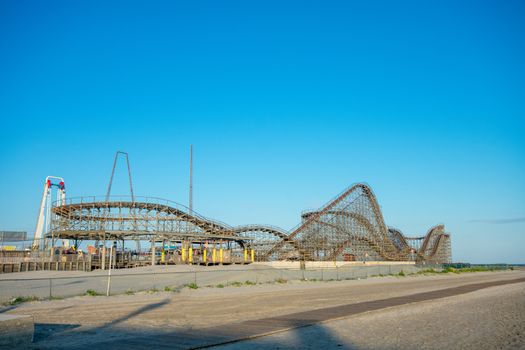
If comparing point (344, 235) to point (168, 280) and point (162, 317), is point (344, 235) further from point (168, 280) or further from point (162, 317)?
point (162, 317)

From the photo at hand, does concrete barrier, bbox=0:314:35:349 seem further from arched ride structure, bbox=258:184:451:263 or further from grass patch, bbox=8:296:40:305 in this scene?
arched ride structure, bbox=258:184:451:263

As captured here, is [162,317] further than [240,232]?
No

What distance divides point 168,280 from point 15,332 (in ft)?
66.3

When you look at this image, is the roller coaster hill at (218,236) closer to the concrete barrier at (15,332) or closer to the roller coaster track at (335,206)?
the roller coaster track at (335,206)

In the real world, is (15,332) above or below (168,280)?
above

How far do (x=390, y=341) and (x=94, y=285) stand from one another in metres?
19.7

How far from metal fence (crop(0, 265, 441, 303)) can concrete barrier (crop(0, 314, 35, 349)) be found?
11.6m

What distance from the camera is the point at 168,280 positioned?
88.3ft

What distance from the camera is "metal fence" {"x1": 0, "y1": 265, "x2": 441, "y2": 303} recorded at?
2084 centimetres

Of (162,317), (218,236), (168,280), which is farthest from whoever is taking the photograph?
(218,236)

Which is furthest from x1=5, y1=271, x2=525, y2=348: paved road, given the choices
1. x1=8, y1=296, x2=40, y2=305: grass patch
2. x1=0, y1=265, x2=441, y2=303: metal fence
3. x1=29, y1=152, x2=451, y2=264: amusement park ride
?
x1=29, y1=152, x2=451, y2=264: amusement park ride

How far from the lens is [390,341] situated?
28.5 ft

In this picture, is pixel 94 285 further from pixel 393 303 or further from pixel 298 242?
pixel 298 242

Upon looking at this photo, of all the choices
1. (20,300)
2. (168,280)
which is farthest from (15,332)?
(168,280)
